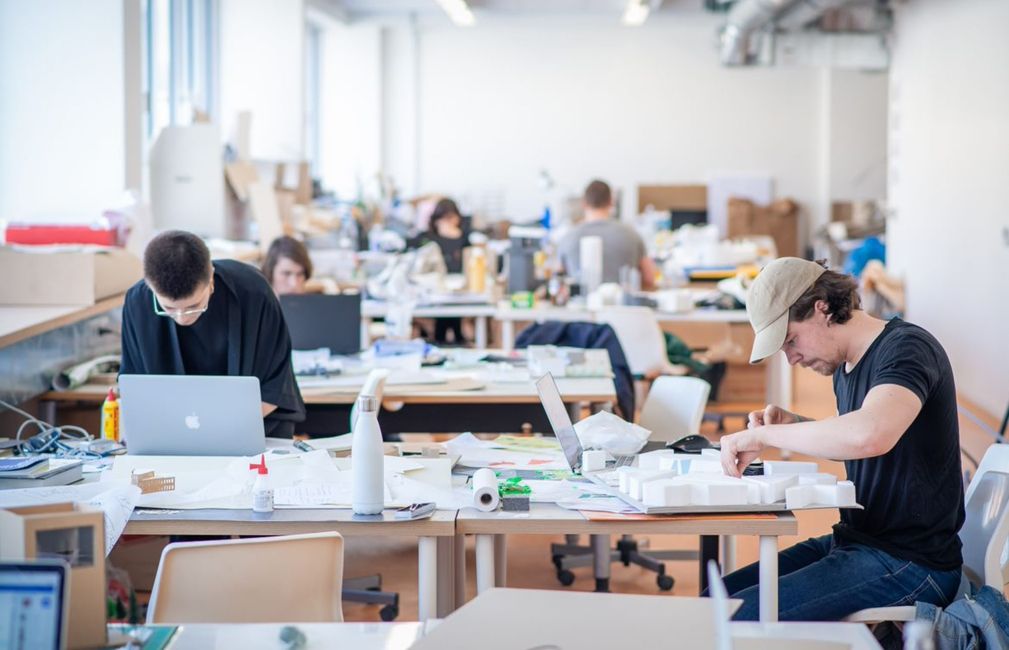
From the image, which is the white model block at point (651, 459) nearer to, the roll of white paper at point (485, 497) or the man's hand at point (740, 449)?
the man's hand at point (740, 449)

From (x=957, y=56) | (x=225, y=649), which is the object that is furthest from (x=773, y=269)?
(x=957, y=56)

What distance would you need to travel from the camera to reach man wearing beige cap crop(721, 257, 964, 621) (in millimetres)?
2588

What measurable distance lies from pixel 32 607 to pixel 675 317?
5004 mm

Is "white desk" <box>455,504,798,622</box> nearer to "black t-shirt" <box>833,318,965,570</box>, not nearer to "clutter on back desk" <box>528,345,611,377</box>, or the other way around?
"black t-shirt" <box>833,318,965,570</box>

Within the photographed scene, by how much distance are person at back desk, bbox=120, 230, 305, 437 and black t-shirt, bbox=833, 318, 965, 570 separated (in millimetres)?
1802

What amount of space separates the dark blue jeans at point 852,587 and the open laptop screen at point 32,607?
5.11ft

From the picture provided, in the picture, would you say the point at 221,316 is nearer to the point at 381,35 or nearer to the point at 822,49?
the point at 822,49

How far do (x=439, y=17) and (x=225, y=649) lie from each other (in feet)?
41.8

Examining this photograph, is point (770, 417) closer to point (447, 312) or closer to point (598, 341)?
point (598, 341)

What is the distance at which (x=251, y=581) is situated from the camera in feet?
7.43

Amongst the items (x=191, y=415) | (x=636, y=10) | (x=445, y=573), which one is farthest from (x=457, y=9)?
Result: (x=445, y=573)

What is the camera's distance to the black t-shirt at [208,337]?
370 centimetres

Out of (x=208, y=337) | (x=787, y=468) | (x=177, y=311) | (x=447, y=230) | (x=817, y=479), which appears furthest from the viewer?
(x=447, y=230)

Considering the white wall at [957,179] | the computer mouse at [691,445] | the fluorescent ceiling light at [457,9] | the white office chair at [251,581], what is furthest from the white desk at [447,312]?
the fluorescent ceiling light at [457,9]
